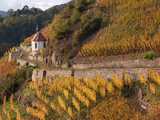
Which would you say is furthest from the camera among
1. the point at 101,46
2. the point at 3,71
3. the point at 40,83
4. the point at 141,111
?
the point at 3,71

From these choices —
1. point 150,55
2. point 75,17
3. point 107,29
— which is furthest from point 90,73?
point 75,17

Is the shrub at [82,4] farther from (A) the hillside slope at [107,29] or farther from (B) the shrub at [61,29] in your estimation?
(B) the shrub at [61,29]

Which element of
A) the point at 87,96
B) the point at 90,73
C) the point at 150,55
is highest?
the point at 150,55

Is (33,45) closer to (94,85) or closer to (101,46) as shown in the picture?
(101,46)

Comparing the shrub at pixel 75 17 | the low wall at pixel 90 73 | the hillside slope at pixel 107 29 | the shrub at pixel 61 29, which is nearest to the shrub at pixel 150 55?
the hillside slope at pixel 107 29

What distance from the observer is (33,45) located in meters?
49.8

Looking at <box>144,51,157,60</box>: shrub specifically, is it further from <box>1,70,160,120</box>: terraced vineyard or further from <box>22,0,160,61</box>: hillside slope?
<box>1,70,160,120</box>: terraced vineyard

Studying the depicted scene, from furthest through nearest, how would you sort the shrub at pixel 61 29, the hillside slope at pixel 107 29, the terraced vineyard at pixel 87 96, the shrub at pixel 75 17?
the shrub at pixel 75 17, the shrub at pixel 61 29, the hillside slope at pixel 107 29, the terraced vineyard at pixel 87 96

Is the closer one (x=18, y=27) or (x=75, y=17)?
(x=75, y=17)

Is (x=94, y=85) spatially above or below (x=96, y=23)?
below

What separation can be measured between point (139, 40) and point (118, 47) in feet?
5.52

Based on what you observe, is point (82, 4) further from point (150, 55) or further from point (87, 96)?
point (87, 96)

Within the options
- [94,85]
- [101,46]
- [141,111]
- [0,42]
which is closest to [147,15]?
[101,46]

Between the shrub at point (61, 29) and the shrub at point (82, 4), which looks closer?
the shrub at point (61, 29)
